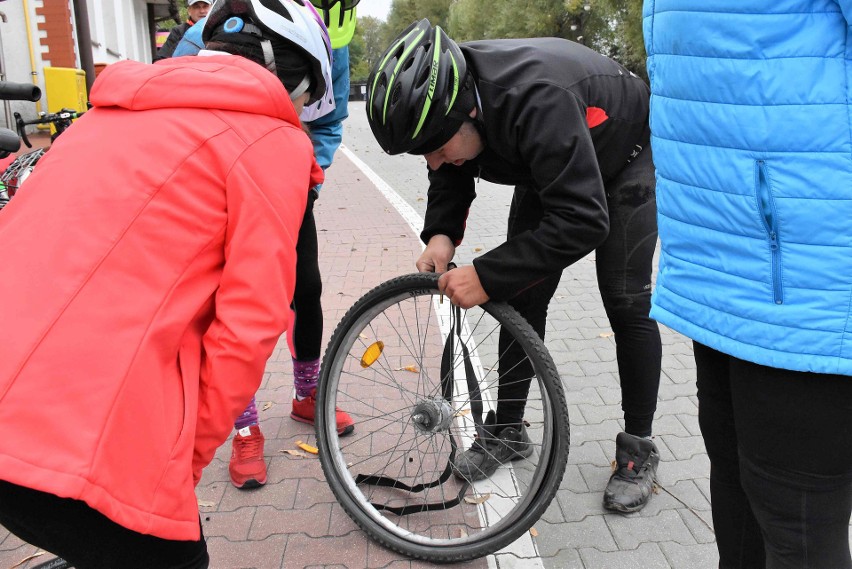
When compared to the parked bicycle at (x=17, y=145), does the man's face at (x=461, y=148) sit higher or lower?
higher

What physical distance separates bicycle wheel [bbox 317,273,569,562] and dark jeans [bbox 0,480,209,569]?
3.91ft

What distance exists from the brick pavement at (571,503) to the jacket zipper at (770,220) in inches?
Result: 59.2

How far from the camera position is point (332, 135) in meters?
3.41

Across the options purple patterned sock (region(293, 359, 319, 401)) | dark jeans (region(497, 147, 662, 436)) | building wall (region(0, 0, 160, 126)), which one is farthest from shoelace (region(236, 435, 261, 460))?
building wall (region(0, 0, 160, 126))

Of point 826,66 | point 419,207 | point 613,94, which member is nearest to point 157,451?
point 826,66

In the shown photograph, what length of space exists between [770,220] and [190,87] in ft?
3.90

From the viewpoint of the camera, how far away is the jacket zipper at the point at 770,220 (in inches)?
54.4

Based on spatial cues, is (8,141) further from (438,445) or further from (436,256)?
(438,445)

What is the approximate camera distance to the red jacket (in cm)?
136

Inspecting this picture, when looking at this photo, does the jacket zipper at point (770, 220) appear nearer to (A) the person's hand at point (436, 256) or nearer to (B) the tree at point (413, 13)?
(A) the person's hand at point (436, 256)

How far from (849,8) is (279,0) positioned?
1.44 metres

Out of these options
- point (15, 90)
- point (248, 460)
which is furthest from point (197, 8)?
point (248, 460)

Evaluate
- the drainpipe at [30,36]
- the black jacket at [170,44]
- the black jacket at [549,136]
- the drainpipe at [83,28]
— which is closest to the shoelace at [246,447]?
the black jacket at [549,136]

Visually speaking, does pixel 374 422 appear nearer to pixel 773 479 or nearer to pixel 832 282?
pixel 773 479
